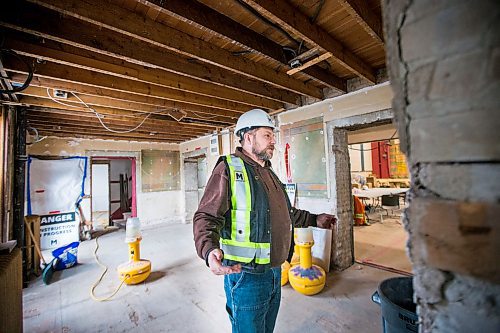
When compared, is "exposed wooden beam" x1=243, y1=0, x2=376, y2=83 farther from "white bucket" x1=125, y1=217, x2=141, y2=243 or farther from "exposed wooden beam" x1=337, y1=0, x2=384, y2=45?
"white bucket" x1=125, y1=217, x2=141, y2=243

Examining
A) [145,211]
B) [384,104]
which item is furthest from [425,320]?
[145,211]

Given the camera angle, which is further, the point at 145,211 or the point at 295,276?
the point at 145,211

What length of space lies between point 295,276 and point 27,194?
5.17 meters

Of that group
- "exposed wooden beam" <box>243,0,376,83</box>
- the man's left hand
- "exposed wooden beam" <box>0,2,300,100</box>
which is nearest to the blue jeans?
the man's left hand

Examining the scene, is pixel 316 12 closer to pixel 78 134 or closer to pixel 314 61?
pixel 314 61

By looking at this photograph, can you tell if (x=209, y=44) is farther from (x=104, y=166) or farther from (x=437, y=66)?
(x=104, y=166)

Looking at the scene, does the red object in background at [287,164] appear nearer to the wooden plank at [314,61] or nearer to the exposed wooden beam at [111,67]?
the exposed wooden beam at [111,67]

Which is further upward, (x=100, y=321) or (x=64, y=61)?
(x=64, y=61)

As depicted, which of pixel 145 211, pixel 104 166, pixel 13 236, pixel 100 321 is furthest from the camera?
pixel 104 166

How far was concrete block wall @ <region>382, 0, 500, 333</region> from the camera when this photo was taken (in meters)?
0.38

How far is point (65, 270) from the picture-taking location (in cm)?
342

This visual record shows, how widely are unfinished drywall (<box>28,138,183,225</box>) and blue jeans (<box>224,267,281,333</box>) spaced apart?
5.40 meters

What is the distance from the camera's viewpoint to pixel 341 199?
309 cm

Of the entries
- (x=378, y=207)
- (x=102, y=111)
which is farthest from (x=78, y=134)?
(x=378, y=207)
